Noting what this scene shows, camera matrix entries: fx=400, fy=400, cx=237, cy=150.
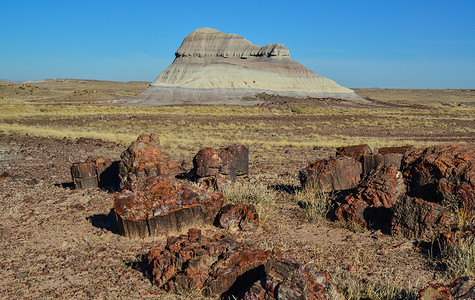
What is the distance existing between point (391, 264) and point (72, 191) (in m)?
6.63

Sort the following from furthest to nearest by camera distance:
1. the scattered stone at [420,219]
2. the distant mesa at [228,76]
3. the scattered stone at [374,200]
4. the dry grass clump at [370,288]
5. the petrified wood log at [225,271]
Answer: the distant mesa at [228,76] < the scattered stone at [374,200] < the scattered stone at [420,219] < the dry grass clump at [370,288] < the petrified wood log at [225,271]

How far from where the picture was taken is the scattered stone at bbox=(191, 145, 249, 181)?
8.85m

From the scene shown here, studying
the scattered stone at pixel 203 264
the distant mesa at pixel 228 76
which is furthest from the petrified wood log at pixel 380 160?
the distant mesa at pixel 228 76

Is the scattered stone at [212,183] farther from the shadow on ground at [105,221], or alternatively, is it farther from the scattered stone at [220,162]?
the shadow on ground at [105,221]

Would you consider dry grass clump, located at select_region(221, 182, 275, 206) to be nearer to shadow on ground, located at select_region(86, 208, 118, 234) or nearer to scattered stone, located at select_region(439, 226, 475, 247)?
shadow on ground, located at select_region(86, 208, 118, 234)

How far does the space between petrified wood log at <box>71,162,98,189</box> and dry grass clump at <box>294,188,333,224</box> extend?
4.54m

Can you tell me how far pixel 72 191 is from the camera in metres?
8.65

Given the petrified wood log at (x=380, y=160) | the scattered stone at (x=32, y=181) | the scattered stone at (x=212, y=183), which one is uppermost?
the petrified wood log at (x=380, y=160)

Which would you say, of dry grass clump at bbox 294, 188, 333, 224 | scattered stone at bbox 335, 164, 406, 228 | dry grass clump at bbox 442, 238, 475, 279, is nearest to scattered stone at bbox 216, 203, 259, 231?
dry grass clump at bbox 294, 188, 333, 224

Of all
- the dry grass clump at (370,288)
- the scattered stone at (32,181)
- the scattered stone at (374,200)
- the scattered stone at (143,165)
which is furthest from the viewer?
the scattered stone at (32,181)

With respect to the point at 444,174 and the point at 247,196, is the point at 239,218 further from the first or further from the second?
the point at 444,174

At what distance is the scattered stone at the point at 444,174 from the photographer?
5895 mm

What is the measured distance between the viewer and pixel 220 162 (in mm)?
8977

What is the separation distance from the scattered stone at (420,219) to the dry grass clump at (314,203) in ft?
3.54
